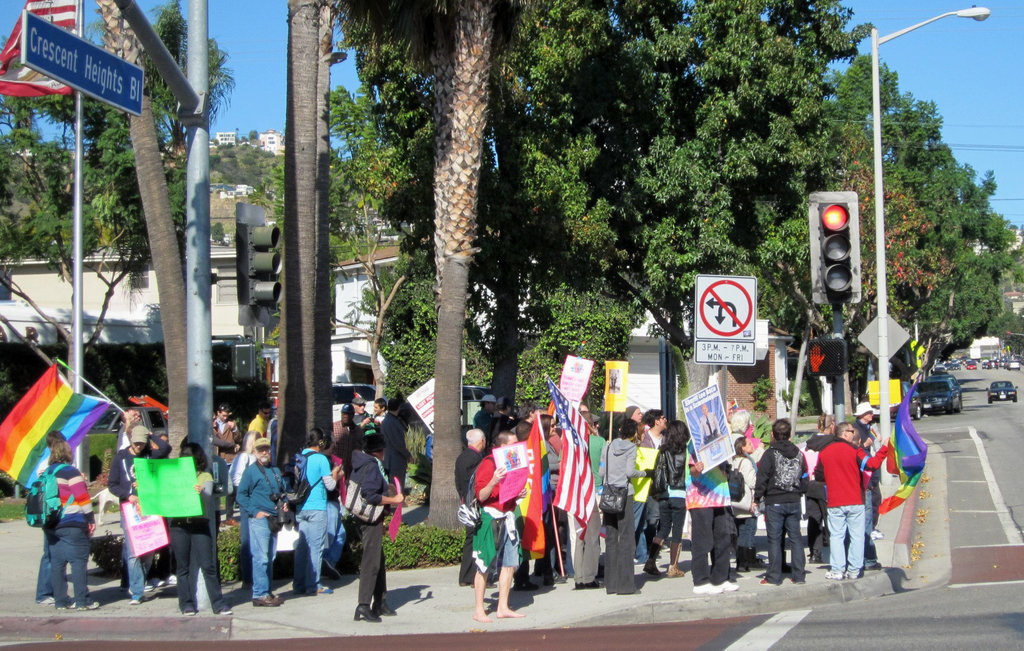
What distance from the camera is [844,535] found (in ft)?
36.0

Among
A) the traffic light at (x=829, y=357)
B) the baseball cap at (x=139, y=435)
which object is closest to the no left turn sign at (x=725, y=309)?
the traffic light at (x=829, y=357)

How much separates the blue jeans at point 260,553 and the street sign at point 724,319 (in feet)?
15.4

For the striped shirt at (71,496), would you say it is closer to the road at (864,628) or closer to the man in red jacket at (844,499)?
the road at (864,628)

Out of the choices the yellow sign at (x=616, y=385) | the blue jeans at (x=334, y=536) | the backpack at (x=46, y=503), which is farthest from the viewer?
the yellow sign at (x=616, y=385)

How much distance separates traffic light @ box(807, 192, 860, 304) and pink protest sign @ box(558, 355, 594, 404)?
14.4ft

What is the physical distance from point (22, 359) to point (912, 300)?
42.6 metres

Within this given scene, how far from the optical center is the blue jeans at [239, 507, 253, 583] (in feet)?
34.3

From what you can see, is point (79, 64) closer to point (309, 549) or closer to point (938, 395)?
point (309, 549)

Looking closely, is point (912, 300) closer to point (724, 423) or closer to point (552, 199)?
point (552, 199)

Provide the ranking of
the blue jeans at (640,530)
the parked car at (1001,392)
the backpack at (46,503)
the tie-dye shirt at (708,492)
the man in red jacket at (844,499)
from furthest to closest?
the parked car at (1001,392) < the blue jeans at (640,530) < the man in red jacket at (844,499) < the tie-dye shirt at (708,492) < the backpack at (46,503)

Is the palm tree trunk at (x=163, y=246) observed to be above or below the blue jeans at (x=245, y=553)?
above

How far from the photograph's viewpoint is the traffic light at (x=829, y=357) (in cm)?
1152

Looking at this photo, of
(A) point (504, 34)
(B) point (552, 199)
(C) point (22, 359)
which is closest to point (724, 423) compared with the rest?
(A) point (504, 34)

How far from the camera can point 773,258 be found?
20.7m
